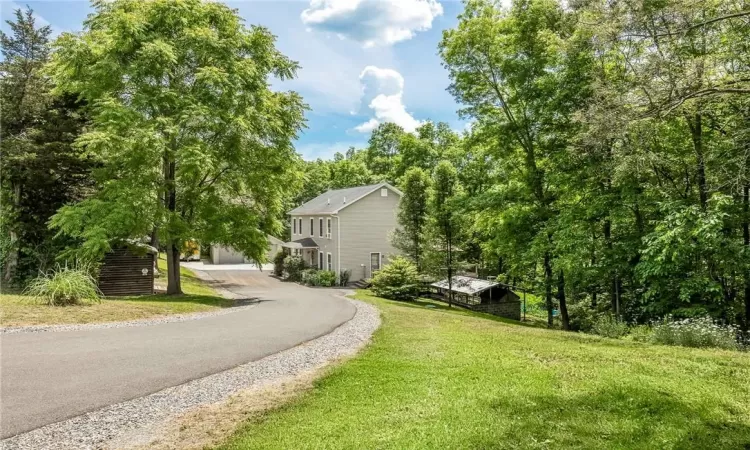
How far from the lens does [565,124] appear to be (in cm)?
1794

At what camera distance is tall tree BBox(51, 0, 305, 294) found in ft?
51.3

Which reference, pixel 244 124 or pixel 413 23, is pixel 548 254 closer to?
pixel 413 23

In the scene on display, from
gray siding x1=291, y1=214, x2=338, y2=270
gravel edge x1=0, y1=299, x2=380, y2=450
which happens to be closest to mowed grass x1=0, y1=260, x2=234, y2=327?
gravel edge x1=0, y1=299, x2=380, y2=450

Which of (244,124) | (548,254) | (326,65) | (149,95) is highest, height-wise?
(326,65)

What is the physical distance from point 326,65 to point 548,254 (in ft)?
38.7

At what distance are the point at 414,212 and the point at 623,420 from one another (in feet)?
67.9

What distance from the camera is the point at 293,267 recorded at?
33.1 metres

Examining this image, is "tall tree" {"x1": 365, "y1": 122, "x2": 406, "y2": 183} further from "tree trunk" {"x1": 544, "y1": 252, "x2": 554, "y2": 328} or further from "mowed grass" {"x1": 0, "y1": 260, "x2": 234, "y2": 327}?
"mowed grass" {"x1": 0, "y1": 260, "x2": 234, "y2": 327}

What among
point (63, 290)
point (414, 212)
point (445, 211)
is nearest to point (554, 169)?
point (445, 211)

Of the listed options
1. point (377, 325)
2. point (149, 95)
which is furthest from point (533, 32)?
point (149, 95)

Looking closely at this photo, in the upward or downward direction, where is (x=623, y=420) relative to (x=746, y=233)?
downward

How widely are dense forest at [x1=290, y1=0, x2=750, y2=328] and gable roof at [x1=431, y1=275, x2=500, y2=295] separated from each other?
1586 mm

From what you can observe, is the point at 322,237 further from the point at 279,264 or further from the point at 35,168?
the point at 35,168

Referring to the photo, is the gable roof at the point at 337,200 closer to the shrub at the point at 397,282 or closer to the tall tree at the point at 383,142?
the shrub at the point at 397,282
